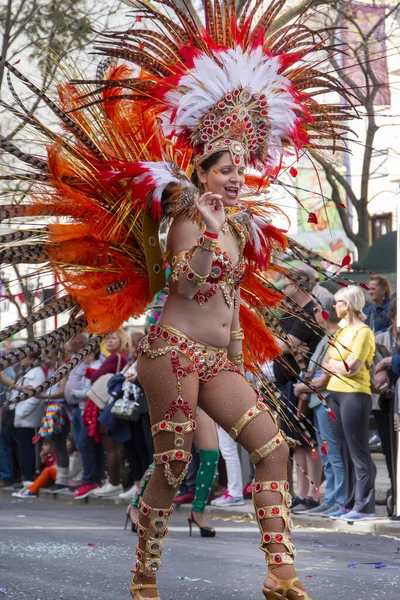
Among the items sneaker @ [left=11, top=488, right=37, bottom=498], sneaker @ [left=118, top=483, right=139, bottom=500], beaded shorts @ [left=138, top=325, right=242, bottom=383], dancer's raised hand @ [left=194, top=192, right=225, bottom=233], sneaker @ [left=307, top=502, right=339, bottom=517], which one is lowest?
sneaker @ [left=307, top=502, right=339, bottom=517]

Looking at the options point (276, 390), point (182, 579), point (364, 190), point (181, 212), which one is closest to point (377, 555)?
point (182, 579)

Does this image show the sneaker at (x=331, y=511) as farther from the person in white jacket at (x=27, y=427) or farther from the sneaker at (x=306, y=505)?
the person in white jacket at (x=27, y=427)

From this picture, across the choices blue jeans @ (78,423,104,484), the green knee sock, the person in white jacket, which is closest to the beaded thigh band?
the green knee sock

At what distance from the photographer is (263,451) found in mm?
4789

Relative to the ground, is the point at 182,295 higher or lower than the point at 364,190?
lower

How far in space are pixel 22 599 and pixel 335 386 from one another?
4688 millimetres

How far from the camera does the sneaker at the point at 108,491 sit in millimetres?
12148

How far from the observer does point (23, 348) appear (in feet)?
16.4

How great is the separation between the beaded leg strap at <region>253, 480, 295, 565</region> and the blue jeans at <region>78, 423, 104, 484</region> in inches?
304

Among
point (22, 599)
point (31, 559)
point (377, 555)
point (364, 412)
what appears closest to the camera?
point (22, 599)

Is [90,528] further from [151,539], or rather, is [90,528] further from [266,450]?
[266,450]

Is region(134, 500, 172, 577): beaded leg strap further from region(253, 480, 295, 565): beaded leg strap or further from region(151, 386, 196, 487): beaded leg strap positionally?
region(253, 480, 295, 565): beaded leg strap

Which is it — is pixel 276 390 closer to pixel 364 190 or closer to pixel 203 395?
pixel 203 395

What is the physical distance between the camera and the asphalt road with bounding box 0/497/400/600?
18.5 ft
